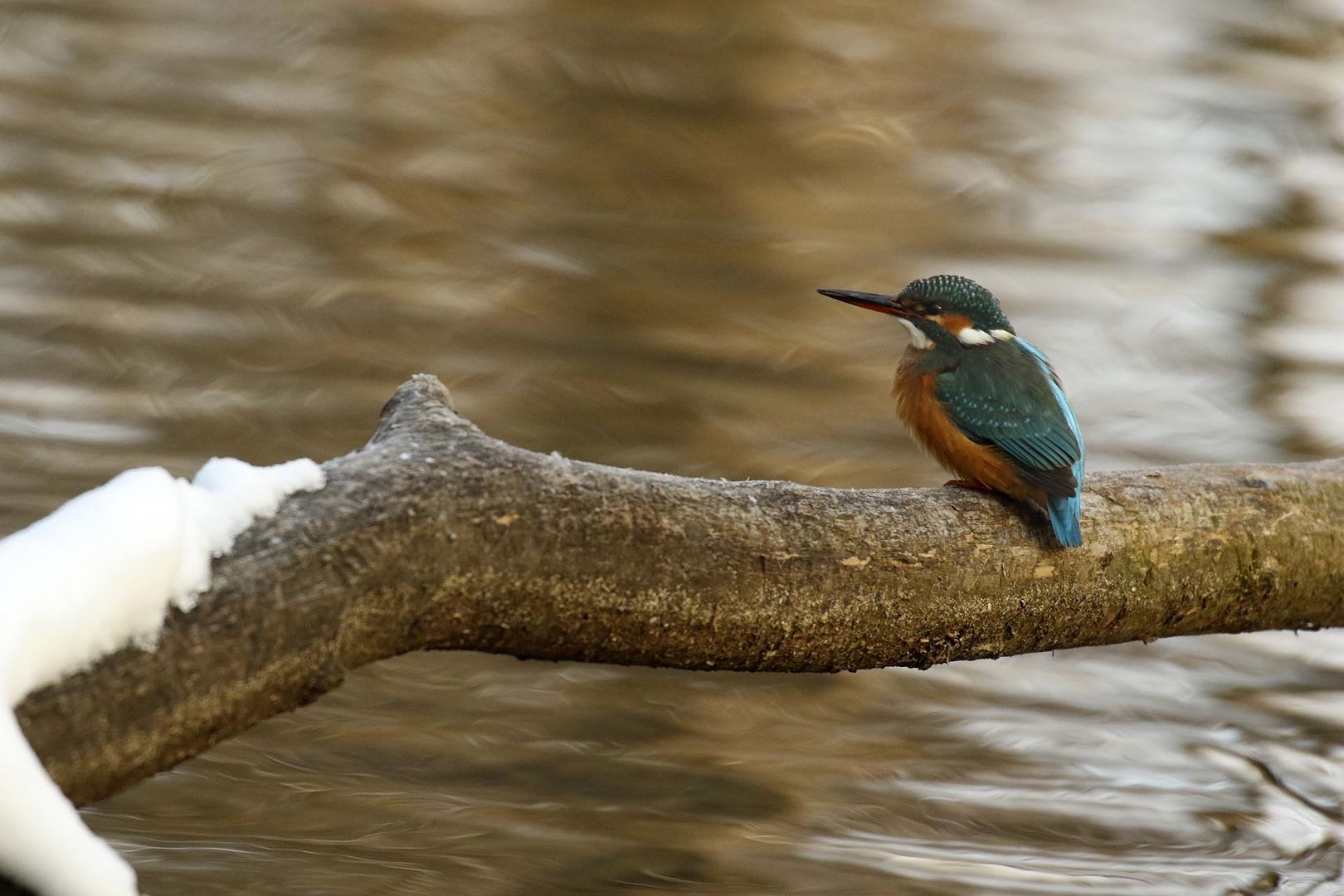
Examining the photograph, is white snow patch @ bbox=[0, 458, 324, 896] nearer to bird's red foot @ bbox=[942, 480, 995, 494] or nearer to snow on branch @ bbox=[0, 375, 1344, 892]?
snow on branch @ bbox=[0, 375, 1344, 892]

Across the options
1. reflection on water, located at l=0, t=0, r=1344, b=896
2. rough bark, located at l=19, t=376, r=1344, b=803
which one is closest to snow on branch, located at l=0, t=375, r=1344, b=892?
rough bark, located at l=19, t=376, r=1344, b=803

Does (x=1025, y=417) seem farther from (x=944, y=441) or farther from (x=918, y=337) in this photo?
(x=918, y=337)

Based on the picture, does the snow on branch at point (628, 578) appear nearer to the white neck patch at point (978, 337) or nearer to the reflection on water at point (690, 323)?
the white neck patch at point (978, 337)

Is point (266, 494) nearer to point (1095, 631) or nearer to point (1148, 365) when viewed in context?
point (1095, 631)

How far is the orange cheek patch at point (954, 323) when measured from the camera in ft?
5.74

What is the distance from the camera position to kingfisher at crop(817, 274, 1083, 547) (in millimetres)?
1487

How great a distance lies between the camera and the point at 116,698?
3.28ft

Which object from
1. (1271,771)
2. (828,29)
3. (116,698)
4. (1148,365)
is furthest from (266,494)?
(828,29)

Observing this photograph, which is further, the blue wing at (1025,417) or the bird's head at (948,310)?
the bird's head at (948,310)

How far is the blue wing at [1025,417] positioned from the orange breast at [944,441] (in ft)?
0.04

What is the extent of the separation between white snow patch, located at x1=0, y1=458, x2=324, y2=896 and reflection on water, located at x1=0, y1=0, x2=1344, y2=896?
118 cm

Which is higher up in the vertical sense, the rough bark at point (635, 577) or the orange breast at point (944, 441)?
the orange breast at point (944, 441)

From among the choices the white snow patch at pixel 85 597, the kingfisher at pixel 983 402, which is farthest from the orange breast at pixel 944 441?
the white snow patch at pixel 85 597

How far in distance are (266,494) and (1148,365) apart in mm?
4047
